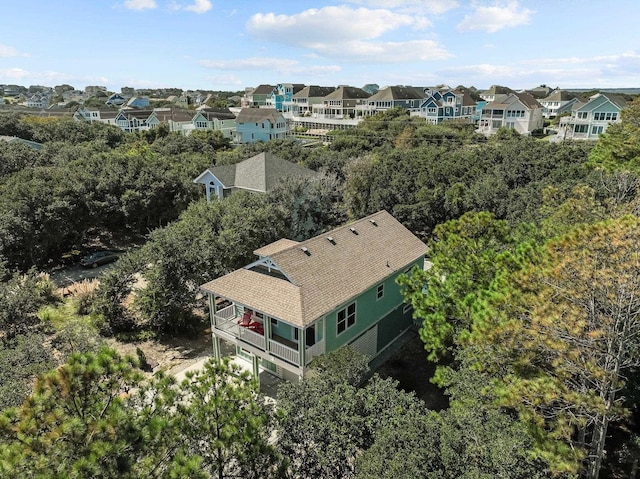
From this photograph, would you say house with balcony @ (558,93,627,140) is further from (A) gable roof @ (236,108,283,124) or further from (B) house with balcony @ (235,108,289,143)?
(A) gable roof @ (236,108,283,124)

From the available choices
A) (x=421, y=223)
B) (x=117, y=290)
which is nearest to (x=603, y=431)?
(x=117, y=290)

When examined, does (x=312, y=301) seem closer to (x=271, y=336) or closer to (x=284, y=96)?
(x=271, y=336)

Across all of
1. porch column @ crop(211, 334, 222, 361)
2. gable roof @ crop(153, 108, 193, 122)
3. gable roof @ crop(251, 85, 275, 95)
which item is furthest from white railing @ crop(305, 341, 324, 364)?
gable roof @ crop(251, 85, 275, 95)

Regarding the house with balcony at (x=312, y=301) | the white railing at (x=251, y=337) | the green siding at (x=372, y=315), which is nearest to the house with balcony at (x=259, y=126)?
the house with balcony at (x=312, y=301)

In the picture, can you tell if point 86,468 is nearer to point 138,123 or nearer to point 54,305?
point 54,305

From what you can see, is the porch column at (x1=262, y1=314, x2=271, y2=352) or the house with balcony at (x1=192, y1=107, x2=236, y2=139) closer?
the porch column at (x1=262, y1=314, x2=271, y2=352)

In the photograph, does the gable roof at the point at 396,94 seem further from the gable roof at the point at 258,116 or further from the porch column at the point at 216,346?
the porch column at the point at 216,346
